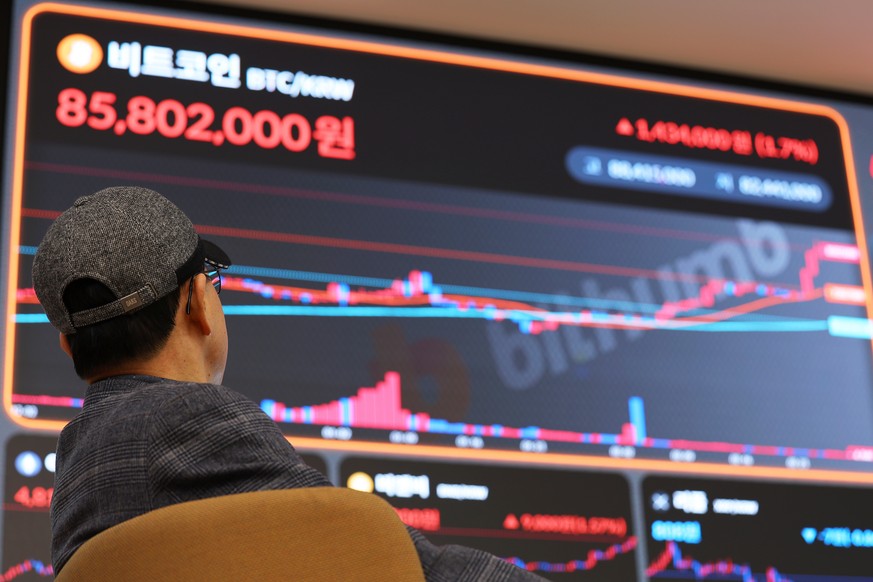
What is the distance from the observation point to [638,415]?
2.57 meters

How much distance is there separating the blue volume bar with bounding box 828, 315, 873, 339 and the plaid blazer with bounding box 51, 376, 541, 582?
1.88 metres

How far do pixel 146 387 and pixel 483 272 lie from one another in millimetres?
1531

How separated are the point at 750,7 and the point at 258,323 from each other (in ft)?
4.07

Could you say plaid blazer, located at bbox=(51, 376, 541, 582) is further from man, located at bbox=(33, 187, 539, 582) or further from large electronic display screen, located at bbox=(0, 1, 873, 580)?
large electronic display screen, located at bbox=(0, 1, 873, 580)

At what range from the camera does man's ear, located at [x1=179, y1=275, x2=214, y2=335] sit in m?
1.17

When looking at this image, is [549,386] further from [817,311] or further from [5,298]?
[5,298]

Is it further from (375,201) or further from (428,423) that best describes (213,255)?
(375,201)

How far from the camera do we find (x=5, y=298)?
232 cm

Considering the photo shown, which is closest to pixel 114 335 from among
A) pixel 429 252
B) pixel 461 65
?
pixel 429 252

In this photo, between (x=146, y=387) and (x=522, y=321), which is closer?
(x=146, y=387)

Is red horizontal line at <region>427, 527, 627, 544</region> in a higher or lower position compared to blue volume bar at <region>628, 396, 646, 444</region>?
lower

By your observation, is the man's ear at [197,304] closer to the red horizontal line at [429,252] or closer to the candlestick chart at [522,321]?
the candlestick chart at [522,321]

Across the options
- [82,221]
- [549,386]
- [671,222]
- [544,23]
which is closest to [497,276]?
[549,386]

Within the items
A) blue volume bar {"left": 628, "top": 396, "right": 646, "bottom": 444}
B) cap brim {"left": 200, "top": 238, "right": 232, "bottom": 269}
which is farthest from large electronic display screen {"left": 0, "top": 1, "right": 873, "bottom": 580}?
cap brim {"left": 200, "top": 238, "right": 232, "bottom": 269}
